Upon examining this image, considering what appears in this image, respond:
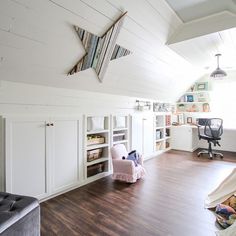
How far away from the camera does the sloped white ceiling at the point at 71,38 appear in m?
1.58

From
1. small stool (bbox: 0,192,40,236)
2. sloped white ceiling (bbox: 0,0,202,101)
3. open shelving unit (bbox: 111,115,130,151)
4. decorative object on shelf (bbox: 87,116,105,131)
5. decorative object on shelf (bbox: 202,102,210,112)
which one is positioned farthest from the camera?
decorative object on shelf (bbox: 202,102,210,112)

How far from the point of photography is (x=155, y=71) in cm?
353

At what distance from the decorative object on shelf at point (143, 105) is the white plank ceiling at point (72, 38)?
916 millimetres

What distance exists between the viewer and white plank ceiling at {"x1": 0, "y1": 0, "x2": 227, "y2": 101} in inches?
62.2

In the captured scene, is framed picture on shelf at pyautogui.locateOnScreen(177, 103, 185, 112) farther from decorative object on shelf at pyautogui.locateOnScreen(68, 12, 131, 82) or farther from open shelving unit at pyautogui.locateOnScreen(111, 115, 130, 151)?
decorative object on shelf at pyautogui.locateOnScreen(68, 12, 131, 82)

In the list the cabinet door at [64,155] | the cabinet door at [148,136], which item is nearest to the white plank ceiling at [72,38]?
the cabinet door at [64,155]

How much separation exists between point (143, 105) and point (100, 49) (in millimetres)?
Answer: 2277

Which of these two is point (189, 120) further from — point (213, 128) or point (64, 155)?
point (64, 155)

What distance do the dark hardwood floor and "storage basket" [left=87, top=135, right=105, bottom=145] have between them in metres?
0.67

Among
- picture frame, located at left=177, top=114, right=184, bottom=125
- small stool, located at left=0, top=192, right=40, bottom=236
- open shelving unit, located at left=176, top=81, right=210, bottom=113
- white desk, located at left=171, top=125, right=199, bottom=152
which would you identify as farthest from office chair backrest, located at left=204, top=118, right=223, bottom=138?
small stool, located at left=0, top=192, right=40, bottom=236

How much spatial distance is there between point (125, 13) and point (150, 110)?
289cm

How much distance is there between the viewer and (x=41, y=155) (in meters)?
2.36

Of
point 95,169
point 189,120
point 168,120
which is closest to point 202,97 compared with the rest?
point 189,120

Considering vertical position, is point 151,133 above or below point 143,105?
below
